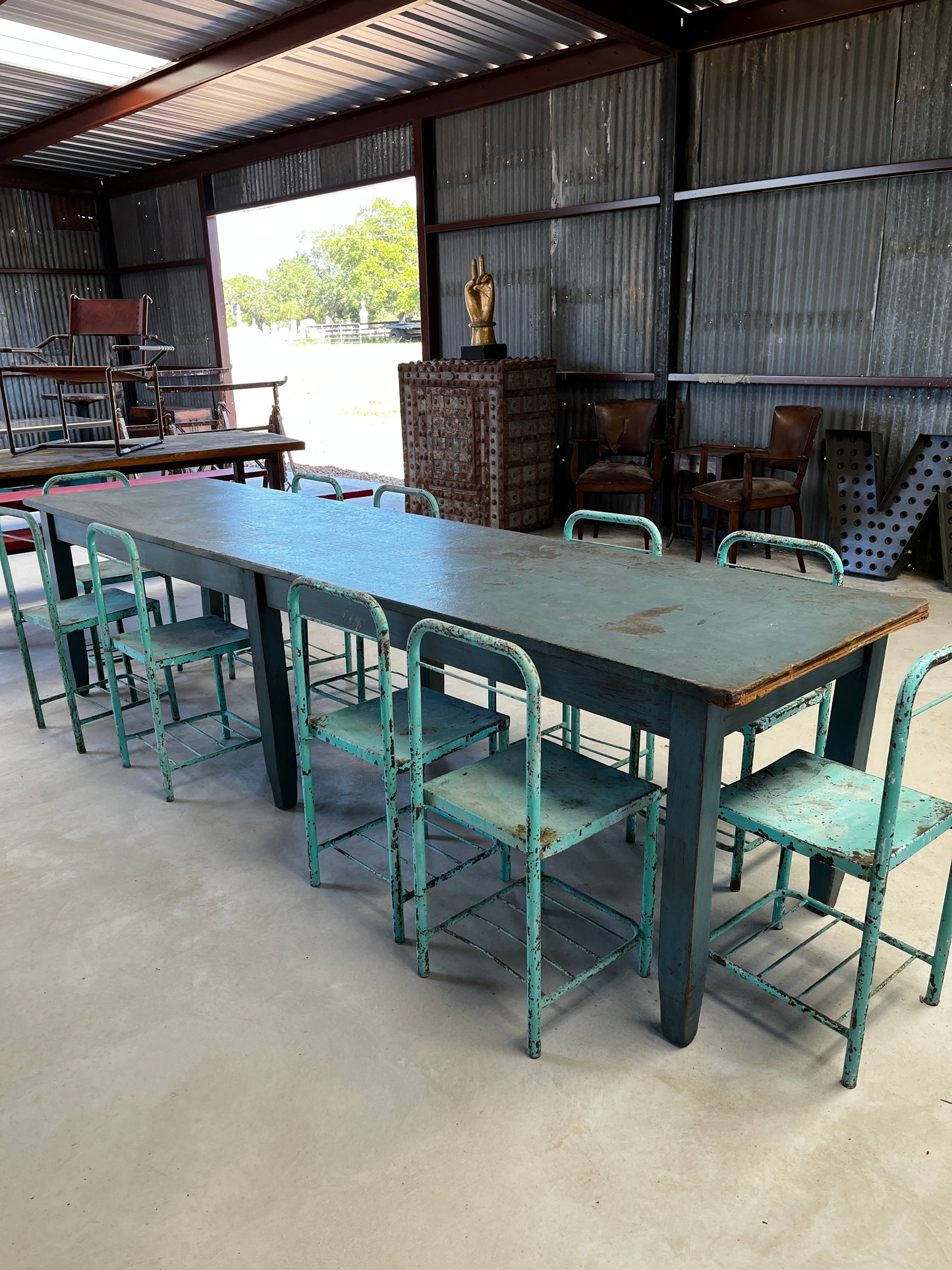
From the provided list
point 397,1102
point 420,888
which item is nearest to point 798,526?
point 420,888

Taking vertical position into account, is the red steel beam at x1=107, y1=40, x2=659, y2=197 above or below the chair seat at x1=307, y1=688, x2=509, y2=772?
above

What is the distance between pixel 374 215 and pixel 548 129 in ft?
45.0

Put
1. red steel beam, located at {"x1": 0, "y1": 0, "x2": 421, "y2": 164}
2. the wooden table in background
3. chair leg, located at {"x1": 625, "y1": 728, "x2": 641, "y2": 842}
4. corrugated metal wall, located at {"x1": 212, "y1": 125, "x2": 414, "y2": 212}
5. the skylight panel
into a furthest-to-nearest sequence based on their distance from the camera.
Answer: corrugated metal wall, located at {"x1": 212, "y1": 125, "x2": 414, "y2": 212} → the skylight panel → red steel beam, located at {"x1": 0, "y1": 0, "x2": 421, "y2": 164} → the wooden table in background → chair leg, located at {"x1": 625, "y1": 728, "x2": 641, "y2": 842}

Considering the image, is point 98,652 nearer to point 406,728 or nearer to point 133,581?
point 133,581

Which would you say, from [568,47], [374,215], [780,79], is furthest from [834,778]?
[374,215]

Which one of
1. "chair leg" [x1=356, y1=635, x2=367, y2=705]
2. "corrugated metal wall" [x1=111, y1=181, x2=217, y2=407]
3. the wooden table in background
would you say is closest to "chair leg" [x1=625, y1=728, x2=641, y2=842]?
"chair leg" [x1=356, y1=635, x2=367, y2=705]

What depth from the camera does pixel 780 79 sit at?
20.7 ft

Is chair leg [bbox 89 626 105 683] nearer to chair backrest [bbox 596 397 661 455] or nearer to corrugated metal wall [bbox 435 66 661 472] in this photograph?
chair backrest [bbox 596 397 661 455]

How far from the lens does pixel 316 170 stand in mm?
9992

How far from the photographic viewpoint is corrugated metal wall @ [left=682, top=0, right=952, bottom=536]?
19.1 feet

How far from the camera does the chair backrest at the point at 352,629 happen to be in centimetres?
230

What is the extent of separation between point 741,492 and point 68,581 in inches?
166

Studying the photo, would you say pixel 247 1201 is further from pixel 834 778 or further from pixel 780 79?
pixel 780 79

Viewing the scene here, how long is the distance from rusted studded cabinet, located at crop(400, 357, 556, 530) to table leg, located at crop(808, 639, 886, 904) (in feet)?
16.4
